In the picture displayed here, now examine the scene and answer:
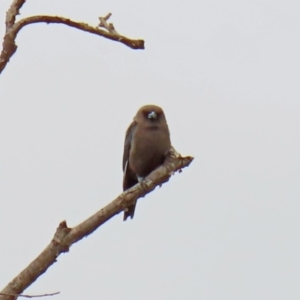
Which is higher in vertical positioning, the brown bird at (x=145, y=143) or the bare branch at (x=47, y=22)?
the brown bird at (x=145, y=143)

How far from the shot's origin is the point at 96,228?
4.91 m

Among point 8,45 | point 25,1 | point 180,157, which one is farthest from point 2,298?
point 180,157

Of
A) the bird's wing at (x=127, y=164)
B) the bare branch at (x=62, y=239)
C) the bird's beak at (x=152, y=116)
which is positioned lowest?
the bare branch at (x=62, y=239)

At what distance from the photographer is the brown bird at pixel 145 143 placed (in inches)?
318

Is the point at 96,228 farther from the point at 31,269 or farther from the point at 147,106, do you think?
the point at 147,106

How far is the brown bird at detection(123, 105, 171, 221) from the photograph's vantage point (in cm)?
809

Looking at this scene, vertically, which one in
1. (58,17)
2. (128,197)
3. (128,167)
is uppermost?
(128,167)

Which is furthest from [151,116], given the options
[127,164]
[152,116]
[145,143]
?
[127,164]

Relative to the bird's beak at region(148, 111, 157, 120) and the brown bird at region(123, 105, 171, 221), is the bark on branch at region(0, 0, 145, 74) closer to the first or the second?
the brown bird at region(123, 105, 171, 221)

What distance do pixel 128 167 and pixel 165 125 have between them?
71 centimetres

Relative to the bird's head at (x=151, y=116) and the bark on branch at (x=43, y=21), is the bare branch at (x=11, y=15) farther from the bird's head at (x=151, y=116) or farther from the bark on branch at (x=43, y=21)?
the bird's head at (x=151, y=116)

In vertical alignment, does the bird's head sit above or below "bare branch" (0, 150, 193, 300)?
above

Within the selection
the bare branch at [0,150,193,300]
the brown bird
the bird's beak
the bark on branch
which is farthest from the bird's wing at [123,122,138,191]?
the bark on branch

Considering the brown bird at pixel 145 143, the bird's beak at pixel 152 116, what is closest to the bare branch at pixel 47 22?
the brown bird at pixel 145 143
